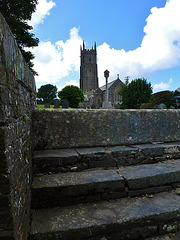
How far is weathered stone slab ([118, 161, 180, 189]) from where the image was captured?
6.60ft

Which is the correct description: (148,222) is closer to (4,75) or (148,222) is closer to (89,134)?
(89,134)

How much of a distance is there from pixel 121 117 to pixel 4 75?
88.2 inches

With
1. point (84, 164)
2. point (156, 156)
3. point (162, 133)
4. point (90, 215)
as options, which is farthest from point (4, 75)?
point (162, 133)

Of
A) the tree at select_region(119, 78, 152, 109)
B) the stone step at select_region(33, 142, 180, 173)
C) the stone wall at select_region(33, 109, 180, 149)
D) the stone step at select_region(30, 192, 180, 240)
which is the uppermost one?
the tree at select_region(119, 78, 152, 109)

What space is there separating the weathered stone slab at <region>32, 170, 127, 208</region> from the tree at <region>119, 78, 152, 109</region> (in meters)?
27.2

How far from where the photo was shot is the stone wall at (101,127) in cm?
260

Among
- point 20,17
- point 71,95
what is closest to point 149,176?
point 20,17

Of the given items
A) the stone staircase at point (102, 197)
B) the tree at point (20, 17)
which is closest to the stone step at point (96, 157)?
the stone staircase at point (102, 197)

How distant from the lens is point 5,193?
3.24 ft

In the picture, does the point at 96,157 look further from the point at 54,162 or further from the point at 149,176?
the point at 149,176

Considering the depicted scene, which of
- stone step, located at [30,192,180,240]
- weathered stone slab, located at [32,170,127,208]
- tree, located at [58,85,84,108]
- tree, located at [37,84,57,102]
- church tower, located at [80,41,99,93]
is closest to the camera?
stone step, located at [30,192,180,240]

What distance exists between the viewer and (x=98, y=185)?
A: 1.87 metres

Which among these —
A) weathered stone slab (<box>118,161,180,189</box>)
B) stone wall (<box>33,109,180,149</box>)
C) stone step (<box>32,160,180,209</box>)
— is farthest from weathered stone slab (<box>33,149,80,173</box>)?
weathered stone slab (<box>118,161,180,189</box>)

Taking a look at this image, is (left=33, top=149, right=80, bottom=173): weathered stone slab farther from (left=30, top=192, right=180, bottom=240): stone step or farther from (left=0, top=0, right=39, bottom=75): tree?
(left=0, top=0, right=39, bottom=75): tree
